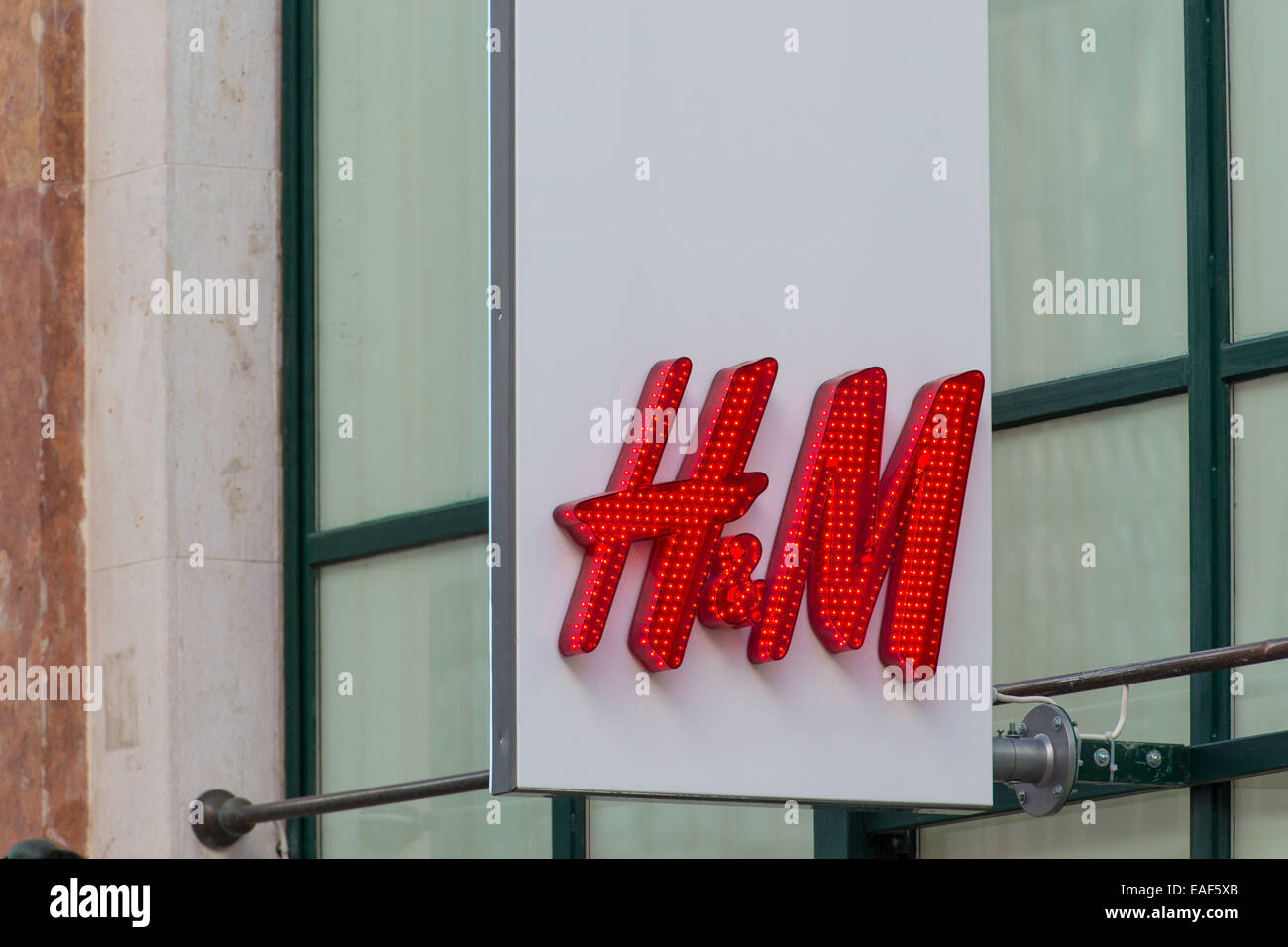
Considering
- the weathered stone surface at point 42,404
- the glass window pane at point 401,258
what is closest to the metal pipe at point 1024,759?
the glass window pane at point 401,258

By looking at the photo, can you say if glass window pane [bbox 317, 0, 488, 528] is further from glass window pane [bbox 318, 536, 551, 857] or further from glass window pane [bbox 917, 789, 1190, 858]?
glass window pane [bbox 917, 789, 1190, 858]

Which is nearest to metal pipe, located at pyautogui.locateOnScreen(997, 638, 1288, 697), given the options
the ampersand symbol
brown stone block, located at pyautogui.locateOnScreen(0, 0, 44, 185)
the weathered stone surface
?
the ampersand symbol

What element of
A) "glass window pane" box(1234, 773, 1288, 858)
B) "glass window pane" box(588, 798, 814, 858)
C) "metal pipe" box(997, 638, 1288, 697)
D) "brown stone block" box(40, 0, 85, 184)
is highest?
"brown stone block" box(40, 0, 85, 184)

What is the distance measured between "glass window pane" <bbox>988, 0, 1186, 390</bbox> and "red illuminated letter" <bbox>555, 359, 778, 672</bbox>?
236 centimetres

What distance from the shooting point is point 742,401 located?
7.60 metres

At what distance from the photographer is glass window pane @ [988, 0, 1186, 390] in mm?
9383

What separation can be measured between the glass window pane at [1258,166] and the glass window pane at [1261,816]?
5.51ft

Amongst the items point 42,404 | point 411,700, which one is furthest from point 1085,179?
point 42,404

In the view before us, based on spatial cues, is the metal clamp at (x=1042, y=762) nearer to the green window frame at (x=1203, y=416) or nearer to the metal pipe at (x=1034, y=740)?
the metal pipe at (x=1034, y=740)

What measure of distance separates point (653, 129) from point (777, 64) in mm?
521

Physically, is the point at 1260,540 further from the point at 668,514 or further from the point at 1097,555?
the point at 668,514

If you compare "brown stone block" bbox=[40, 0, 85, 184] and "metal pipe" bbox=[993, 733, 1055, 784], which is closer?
"metal pipe" bbox=[993, 733, 1055, 784]

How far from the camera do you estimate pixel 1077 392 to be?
950 centimetres

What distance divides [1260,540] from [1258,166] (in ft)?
4.63
